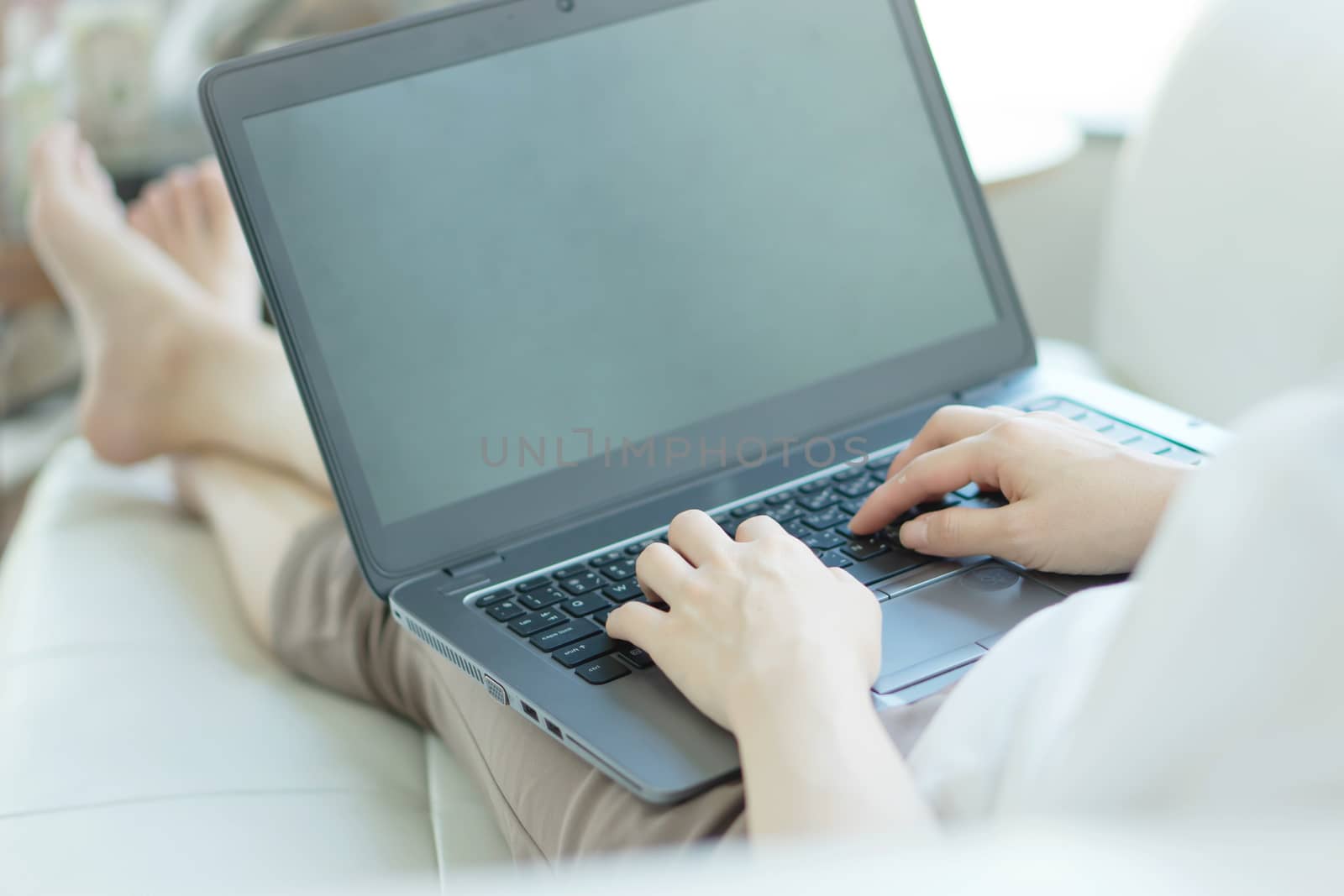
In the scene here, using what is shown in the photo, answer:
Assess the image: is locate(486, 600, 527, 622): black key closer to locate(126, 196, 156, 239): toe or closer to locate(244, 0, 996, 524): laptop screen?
locate(244, 0, 996, 524): laptop screen

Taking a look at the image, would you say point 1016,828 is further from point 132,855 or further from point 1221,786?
point 132,855

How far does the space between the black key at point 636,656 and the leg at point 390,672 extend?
0.05 m

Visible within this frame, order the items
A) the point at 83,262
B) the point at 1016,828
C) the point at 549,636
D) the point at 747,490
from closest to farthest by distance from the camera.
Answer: the point at 1016,828 < the point at 549,636 < the point at 747,490 < the point at 83,262

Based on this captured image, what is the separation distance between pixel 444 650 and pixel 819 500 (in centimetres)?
22

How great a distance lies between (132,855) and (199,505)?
477mm

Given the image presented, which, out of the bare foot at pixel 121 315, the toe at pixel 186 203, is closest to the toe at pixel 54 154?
the bare foot at pixel 121 315

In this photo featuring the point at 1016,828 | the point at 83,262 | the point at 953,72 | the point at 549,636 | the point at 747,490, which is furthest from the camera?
the point at 953,72

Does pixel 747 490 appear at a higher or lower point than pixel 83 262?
lower

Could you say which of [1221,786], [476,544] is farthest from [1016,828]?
[476,544]

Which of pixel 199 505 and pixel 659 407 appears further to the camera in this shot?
pixel 199 505

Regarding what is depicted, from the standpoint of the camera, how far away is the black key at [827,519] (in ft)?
2.06

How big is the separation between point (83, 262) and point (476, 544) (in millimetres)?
698

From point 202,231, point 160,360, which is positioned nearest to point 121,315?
point 160,360

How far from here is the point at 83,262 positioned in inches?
43.9
